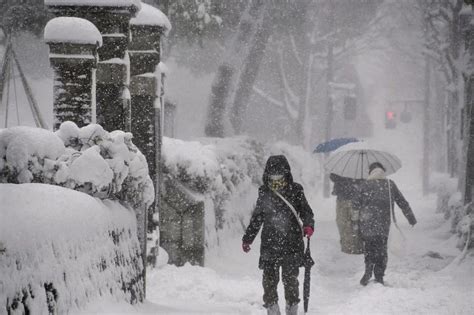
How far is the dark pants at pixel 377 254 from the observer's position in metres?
8.91

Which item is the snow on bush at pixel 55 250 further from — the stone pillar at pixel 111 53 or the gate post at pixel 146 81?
the gate post at pixel 146 81

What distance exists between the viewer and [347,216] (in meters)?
12.2

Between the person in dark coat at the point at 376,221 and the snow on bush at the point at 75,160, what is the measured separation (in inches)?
173

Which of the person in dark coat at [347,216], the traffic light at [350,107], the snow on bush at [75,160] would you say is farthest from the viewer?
the traffic light at [350,107]

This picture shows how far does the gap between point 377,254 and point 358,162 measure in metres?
3.02

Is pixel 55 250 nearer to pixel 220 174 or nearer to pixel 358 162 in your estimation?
pixel 220 174

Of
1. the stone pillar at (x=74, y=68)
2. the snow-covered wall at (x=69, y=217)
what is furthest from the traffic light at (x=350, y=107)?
the stone pillar at (x=74, y=68)

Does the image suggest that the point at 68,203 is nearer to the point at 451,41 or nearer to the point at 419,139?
the point at 451,41

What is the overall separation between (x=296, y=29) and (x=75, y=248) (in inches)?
893

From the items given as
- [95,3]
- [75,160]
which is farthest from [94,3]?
[75,160]

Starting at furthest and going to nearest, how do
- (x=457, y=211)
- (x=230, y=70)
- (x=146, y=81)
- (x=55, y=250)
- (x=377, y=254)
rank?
(x=230, y=70)
(x=457, y=211)
(x=377, y=254)
(x=146, y=81)
(x=55, y=250)

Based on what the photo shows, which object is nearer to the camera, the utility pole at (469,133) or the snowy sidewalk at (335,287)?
the snowy sidewalk at (335,287)

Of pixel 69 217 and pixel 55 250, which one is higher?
pixel 69 217

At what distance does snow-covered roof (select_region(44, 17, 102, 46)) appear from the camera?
598 centimetres
